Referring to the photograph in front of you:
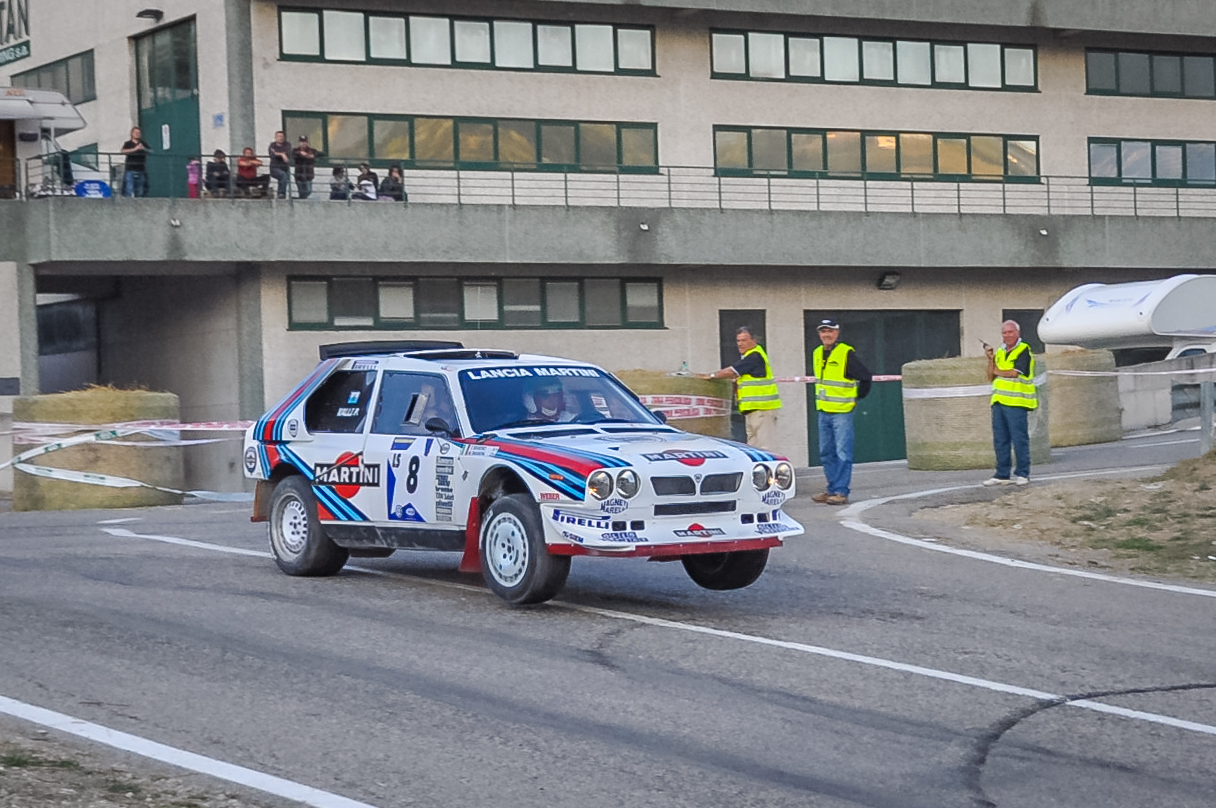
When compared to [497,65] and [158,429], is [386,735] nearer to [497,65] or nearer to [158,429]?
[158,429]

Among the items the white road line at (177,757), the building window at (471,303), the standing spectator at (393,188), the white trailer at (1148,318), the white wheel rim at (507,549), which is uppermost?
the standing spectator at (393,188)

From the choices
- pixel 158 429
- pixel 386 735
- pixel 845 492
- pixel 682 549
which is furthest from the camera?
pixel 158 429

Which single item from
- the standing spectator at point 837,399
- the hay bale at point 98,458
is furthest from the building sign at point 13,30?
the standing spectator at point 837,399

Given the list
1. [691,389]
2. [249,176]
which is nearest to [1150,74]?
[249,176]

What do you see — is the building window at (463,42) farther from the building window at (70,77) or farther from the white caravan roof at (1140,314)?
the white caravan roof at (1140,314)

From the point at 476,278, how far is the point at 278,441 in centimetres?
2023

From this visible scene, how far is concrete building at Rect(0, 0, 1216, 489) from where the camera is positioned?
31344mm

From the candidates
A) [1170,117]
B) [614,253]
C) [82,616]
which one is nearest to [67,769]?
[82,616]

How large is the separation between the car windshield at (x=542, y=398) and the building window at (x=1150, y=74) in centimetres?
2943

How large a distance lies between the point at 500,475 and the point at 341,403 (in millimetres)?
2048

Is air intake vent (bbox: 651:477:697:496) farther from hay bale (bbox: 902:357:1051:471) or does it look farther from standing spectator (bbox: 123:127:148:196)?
standing spectator (bbox: 123:127:148:196)

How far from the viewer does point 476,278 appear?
32.9m

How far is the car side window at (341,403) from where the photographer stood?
1234cm

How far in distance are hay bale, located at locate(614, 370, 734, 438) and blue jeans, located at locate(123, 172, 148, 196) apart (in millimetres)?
11778
